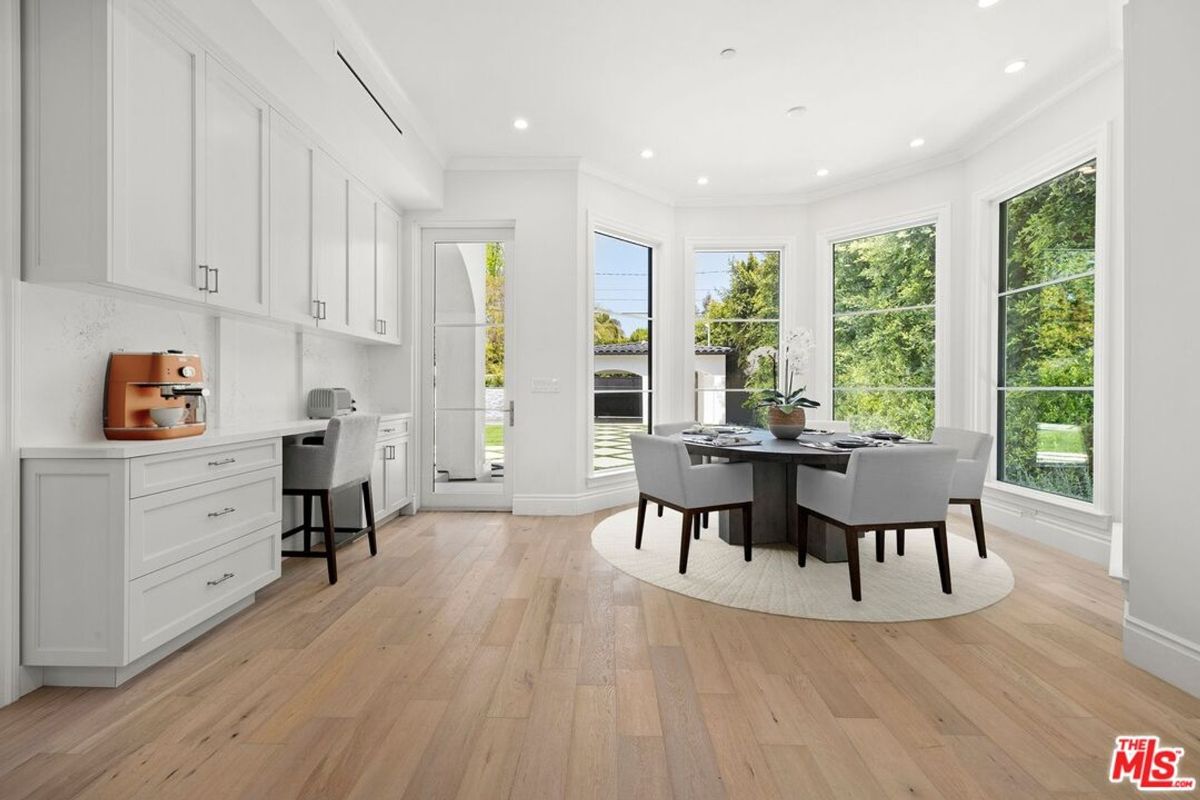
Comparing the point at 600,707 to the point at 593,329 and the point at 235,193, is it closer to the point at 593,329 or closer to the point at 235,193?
the point at 235,193

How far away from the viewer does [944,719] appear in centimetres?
165

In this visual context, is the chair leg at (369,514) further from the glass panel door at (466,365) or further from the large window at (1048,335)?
the large window at (1048,335)

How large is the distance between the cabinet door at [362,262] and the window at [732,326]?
9.91 feet

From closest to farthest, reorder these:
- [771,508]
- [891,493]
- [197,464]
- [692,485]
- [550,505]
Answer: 1. [197,464]
2. [891,493]
3. [692,485]
4. [771,508]
5. [550,505]

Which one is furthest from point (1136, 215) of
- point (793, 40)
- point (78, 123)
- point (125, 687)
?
point (125, 687)

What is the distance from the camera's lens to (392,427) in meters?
3.99

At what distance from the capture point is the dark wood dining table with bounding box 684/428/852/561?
307 cm

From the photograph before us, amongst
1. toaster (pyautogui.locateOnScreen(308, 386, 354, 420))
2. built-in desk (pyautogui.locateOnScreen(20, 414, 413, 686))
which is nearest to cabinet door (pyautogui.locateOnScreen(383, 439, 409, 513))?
toaster (pyautogui.locateOnScreen(308, 386, 354, 420))

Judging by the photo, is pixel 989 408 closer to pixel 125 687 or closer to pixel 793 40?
pixel 793 40

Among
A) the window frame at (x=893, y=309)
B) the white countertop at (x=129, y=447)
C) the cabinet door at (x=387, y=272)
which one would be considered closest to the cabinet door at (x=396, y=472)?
the cabinet door at (x=387, y=272)

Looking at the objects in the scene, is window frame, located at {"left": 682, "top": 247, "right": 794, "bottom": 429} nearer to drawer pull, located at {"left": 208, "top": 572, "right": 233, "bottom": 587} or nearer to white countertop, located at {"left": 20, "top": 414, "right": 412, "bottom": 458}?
white countertop, located at {"left": 20, "top": 414, "right": 412, "bottom": 458}

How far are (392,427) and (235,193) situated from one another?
6.48ft

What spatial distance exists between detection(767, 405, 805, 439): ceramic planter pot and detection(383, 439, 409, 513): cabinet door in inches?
109

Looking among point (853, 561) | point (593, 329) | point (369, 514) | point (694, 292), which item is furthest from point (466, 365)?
point (853, 561)
